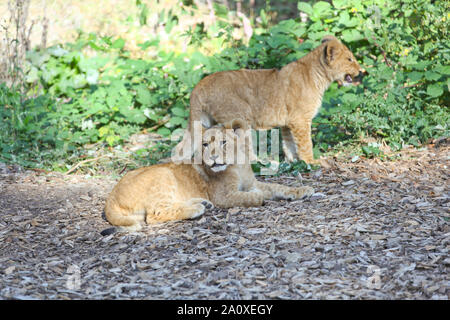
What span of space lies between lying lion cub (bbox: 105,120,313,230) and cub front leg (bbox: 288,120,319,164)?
4.87 ft

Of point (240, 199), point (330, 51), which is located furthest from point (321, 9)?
point (240, 199)

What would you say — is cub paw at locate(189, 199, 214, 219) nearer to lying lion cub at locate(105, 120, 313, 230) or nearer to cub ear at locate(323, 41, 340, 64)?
lying lion cub at locate(105, 120, 313, 230)

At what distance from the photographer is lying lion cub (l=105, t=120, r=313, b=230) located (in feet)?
16.7

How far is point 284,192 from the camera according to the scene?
215 inches

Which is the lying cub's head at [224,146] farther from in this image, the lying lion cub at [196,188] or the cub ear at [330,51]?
the cub ear at [330,51]

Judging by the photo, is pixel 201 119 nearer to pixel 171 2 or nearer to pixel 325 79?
pixel 325 79

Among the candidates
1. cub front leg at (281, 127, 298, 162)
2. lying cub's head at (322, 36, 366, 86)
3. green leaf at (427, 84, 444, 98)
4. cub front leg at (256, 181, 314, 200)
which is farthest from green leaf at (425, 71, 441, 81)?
cub front leg at (256, 181, 314, 200)

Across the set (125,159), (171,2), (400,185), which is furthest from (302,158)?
(171,2)

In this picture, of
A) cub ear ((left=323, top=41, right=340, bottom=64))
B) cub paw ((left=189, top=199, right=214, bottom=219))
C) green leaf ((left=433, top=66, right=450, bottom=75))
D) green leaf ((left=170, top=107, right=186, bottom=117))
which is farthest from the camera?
green leaf ((left=170, top=107, right=186, bottom=117))

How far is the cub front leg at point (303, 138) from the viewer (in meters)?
6.89

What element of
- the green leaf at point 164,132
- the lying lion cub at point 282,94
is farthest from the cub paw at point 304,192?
the green leaf at point 164,132

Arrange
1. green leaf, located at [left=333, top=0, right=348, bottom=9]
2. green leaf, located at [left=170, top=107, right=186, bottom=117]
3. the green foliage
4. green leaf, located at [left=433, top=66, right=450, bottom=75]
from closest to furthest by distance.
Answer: green leaf, located at [left=433, top=66, right=450, bottom=75] < the green foliage < green leaf, located at [left=170, top=107, right=186, bottom=117] < green leaf, located at [left=333, top=0, right=348, bottom=9]

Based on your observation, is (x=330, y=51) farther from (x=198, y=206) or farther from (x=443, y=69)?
(x=198, y=206)

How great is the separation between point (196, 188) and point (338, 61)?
299 cm
